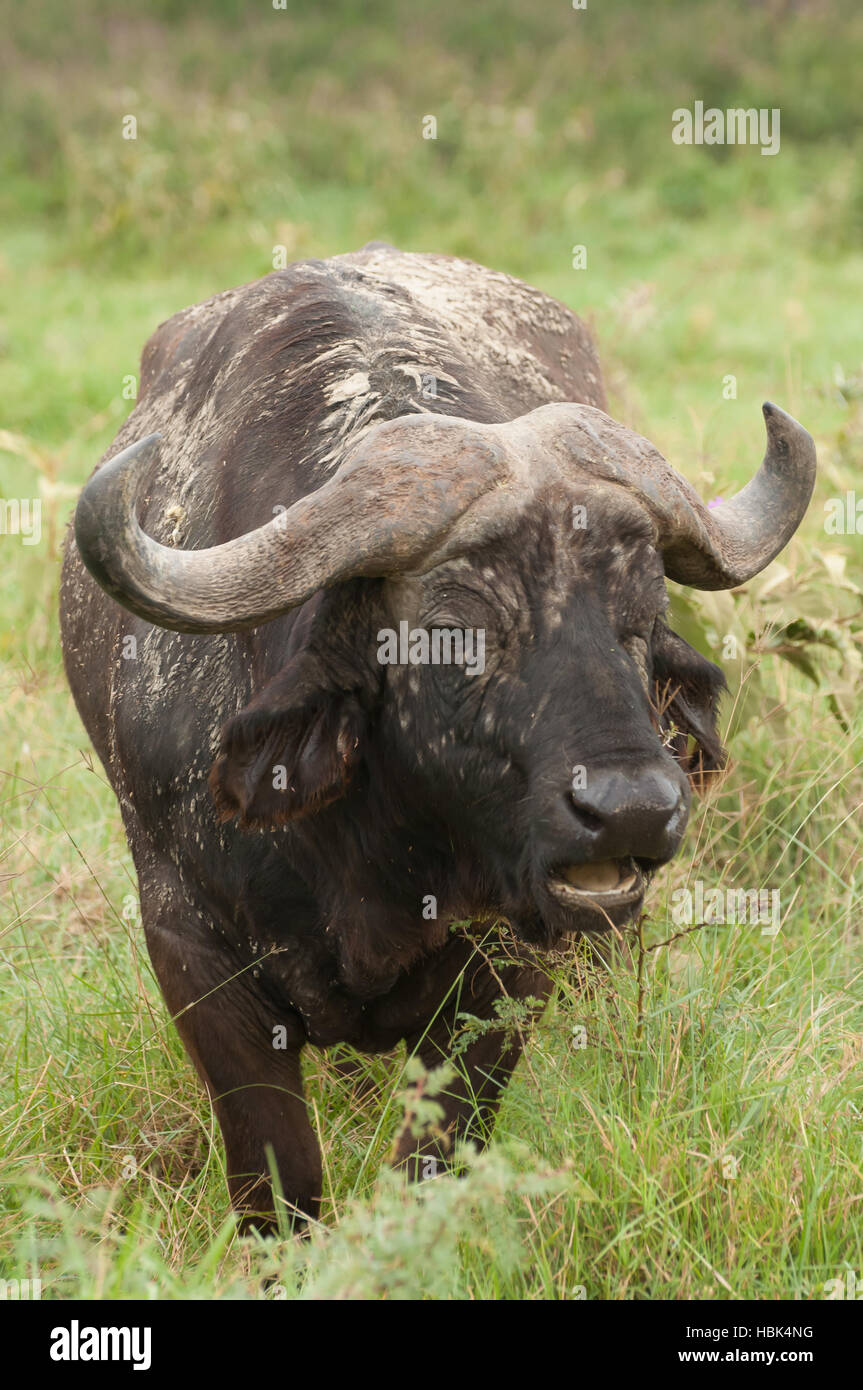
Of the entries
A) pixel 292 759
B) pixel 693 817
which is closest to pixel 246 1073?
pixel 292 759

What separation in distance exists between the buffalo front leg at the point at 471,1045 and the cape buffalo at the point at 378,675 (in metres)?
0.01

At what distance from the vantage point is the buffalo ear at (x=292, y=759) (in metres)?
3.41

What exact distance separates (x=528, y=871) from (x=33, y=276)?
11.5 meters

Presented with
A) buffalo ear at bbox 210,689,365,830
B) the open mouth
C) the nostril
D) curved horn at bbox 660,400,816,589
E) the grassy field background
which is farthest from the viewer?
curved horn at bbox 660,400,816,589

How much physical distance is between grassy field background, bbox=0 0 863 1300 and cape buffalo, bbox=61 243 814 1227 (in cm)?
34

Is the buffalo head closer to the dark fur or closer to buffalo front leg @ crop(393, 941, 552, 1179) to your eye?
the dark fur

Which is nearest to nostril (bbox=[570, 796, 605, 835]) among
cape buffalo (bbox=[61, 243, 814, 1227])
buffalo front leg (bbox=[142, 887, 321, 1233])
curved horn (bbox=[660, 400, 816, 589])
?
cape buffalo (bbox=[61, 243, 814, 1227])

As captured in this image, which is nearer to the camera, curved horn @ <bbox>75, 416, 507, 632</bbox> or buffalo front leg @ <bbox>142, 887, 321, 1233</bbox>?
curved horn @ <bbox>75, 416, 507, 632</bbox>

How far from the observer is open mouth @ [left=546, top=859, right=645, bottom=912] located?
3107 mm

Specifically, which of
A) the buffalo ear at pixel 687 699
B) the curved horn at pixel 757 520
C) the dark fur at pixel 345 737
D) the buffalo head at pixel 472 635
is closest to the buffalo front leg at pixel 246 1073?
the dark fur at pixel 345 737

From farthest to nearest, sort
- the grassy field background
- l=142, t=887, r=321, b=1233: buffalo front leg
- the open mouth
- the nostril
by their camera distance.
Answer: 1. l=142, t=887, r=321, b=1233: buffalo front leg
2. the grassy field background
3. the open mouth
4. the nostril

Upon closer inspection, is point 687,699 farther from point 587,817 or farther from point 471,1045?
point 471,1045

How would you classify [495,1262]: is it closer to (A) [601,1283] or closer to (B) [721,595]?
(A) [601,1283]
